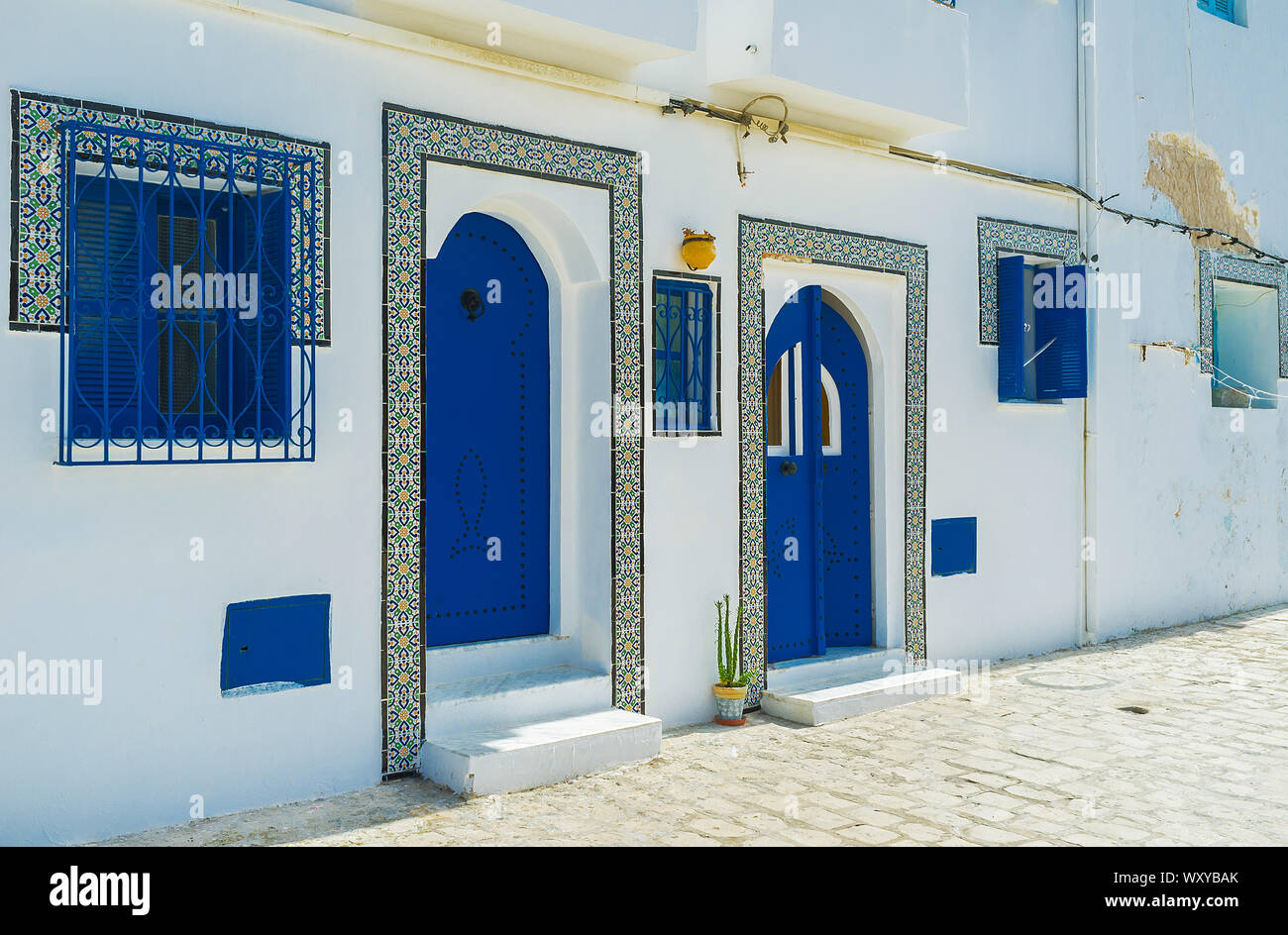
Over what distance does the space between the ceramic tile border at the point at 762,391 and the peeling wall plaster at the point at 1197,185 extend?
355 centimetres

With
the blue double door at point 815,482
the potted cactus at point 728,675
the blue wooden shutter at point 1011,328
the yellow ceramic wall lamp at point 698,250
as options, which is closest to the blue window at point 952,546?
the blue double door at point 815,482

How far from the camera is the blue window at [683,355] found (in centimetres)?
631

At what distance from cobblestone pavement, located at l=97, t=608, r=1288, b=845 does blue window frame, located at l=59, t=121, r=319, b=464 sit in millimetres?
1566

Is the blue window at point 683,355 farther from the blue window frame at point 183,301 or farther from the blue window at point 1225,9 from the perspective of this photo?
the blue window at point 1225,9

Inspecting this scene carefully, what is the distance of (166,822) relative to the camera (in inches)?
175

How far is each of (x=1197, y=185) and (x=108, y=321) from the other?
946cm

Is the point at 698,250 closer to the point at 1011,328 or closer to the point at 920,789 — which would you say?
the point at 920,789

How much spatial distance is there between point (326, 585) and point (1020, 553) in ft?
17.9

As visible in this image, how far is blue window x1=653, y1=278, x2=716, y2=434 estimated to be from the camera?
6.31m

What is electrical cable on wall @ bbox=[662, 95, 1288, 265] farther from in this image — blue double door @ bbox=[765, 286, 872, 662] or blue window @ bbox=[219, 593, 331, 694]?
blue window @ bbox=[219, 593, 331, 694]

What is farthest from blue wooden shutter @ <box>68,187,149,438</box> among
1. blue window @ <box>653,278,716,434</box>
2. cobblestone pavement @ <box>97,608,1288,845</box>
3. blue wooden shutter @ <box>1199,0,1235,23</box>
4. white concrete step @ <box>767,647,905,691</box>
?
blue wooden shutter @ <box>1199,0,1235,23</box>

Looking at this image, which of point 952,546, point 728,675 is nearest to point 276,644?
point 728,675

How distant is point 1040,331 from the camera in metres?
8.78
